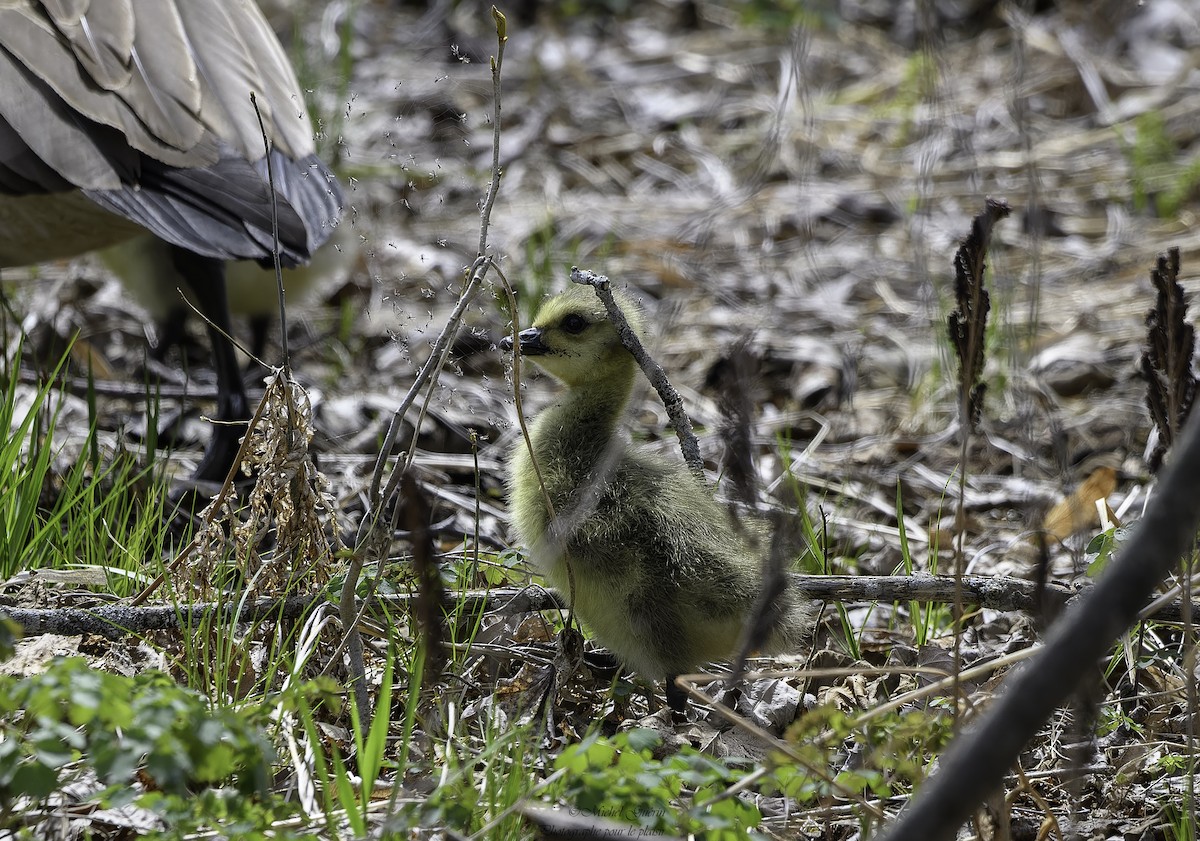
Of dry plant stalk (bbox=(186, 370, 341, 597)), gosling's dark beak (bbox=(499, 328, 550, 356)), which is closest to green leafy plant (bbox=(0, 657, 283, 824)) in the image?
dry plant stalk (bbox=(186, 370, 341, 597))

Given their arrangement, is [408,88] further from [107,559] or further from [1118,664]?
[1118,664]

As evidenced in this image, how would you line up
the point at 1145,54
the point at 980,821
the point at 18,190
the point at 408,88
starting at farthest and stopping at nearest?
the point at 1145,54, the point at 408,88, the point at 18,190, the point at 980,821

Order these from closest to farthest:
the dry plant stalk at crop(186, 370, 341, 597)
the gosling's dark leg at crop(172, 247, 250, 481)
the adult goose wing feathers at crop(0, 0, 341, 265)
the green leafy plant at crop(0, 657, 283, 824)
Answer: the green leafy plant at crop(0, 657, 283, 824) < the dry plant stalk at crop(186, 370, 341, 597) < the adult goose wing feathers at crop(0, 0, 341, 265) < the gosling's dark leg at crop(172, 247, 250, 481)

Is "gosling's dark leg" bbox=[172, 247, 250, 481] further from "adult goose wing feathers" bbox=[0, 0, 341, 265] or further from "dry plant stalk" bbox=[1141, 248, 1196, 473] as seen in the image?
"dry plant stalk" bbox=[1141, 248, 1196, 473]

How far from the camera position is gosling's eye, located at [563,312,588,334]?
2.92 meters

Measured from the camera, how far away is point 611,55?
866 cm

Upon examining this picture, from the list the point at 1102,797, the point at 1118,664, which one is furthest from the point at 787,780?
the point at 1118,664

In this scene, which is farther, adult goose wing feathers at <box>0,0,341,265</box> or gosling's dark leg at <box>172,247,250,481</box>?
gosling's dark leg at <box>172,247,250,481</box>

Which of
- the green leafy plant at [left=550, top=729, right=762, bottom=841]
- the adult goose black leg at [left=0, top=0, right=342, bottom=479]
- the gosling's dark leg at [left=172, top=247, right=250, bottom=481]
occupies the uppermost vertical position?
the adult goose black leg at [left=0, top=0, right=342, bottom=479]

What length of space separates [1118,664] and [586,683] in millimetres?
1226

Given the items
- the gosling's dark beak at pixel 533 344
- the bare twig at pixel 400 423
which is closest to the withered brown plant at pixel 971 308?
the bare twig at pixel 400 423

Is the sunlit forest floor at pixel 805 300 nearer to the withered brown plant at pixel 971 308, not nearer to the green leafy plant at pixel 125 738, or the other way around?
the withered brown plant at pixel 971 308

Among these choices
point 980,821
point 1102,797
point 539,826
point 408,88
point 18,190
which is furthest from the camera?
point 408,88

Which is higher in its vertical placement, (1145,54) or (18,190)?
(1145,54)
